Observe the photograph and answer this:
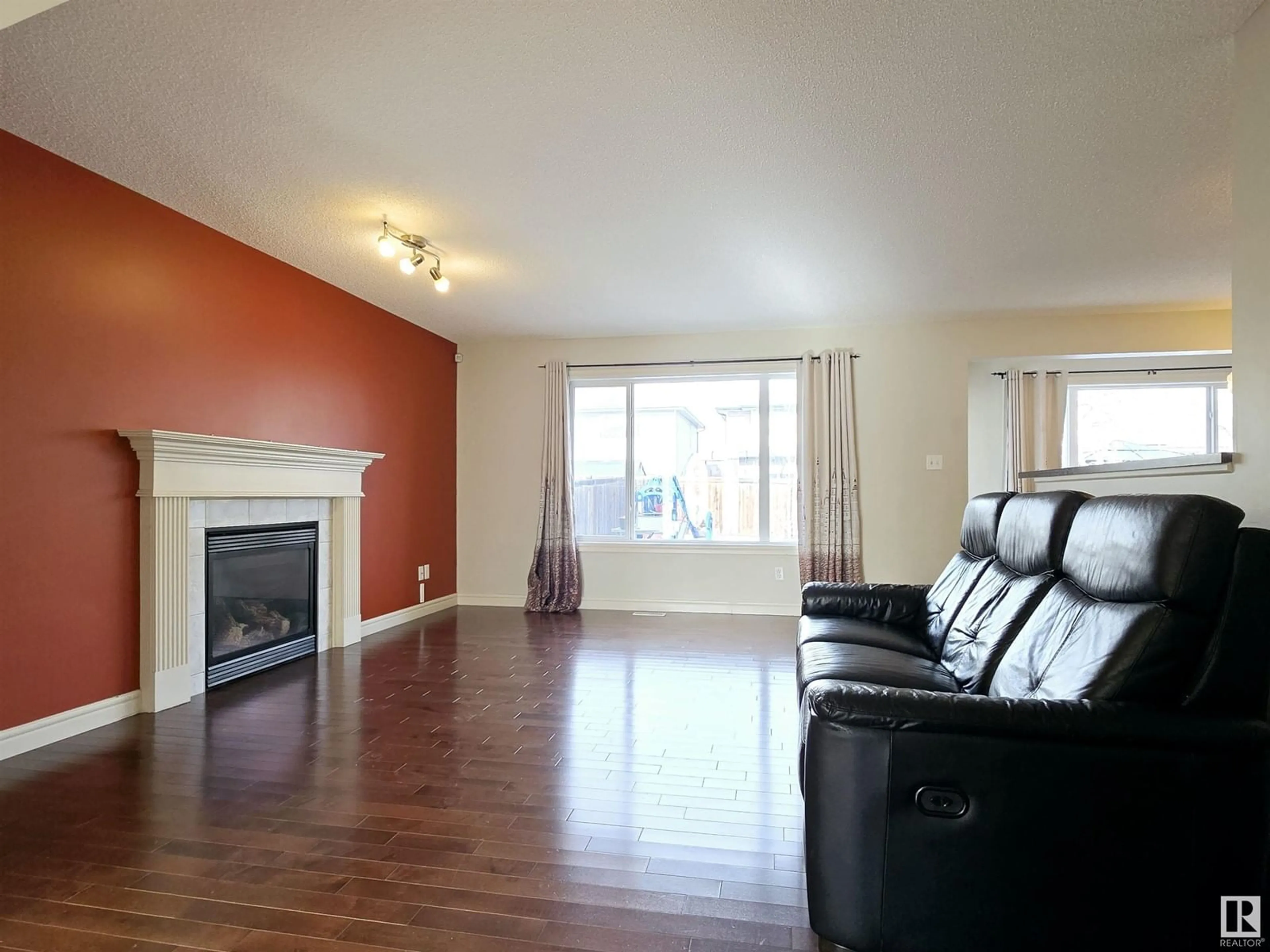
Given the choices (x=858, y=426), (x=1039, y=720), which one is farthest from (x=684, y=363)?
(x=1039, y=720)

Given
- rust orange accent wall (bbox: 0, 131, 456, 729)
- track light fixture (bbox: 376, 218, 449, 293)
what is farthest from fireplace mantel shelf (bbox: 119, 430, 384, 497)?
track light fixture (bbox: 376, 218, 449, 293)

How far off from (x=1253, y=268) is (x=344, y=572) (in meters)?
5.06

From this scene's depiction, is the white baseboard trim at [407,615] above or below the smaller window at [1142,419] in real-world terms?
below

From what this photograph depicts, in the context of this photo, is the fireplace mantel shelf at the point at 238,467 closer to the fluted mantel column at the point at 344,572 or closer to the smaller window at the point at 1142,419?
the fluted mantel column at the point at 344,572

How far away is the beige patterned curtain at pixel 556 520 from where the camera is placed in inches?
254

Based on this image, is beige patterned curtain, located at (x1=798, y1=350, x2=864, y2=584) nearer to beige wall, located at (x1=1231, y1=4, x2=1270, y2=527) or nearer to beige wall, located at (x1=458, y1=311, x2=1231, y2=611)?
beige wall, located at (x1=458, y1=311, x2=1231, y2=611)

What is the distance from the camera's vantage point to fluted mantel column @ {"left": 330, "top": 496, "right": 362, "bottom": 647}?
4.96 m

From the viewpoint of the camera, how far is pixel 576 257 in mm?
4344

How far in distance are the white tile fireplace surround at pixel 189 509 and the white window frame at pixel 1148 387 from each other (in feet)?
19.7

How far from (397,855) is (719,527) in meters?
4.70

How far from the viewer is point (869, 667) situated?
2408mm

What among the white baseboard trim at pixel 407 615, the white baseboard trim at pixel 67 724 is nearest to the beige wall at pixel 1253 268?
the white baseboard trim at pixel 67 724

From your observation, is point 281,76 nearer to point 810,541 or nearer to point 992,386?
point 810,541

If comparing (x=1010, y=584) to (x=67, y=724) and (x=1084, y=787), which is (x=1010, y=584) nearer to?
(x=1084, y=787)
